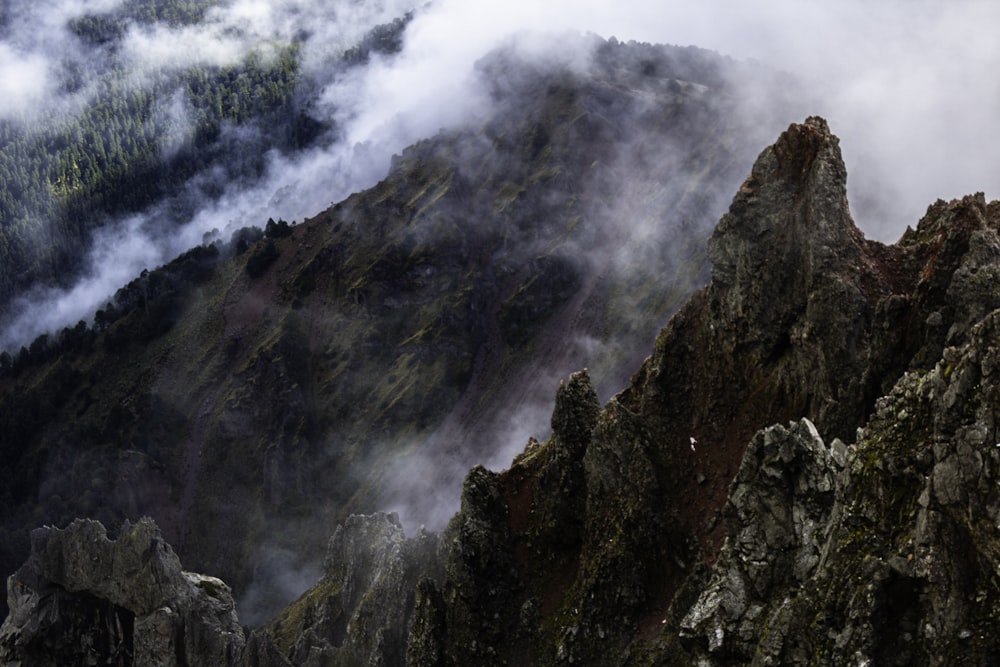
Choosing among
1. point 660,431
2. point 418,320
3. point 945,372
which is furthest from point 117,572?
point 418,320

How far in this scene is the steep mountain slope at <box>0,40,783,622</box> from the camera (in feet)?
484

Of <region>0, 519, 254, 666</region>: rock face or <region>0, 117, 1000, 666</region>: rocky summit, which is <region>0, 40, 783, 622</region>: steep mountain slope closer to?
<region>0, 519, 254, 666</region>: rock face

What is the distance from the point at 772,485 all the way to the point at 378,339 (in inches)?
5465

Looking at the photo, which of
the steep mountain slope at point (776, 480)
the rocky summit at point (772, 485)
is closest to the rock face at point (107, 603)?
the rocky summit at point (772, 485)

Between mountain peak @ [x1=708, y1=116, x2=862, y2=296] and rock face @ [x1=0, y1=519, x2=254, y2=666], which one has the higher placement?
rock face @ [x1=0, y1=519, x2=254, y2=666]

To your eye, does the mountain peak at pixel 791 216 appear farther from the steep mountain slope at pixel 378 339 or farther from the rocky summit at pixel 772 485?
the steep mountain slope at pixel 378 339

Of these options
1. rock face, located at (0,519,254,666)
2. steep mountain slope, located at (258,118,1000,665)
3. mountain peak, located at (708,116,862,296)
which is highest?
rock face, located at (0,519,254,666)

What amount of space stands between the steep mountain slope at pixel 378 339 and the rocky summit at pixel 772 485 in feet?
256

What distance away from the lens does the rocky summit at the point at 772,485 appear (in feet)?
81.9

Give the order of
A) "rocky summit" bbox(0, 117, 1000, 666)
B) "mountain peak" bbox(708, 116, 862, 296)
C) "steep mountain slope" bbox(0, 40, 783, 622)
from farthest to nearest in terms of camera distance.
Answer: "steep mountain slope" bbox(0, 40, 783, 622)
"mountain peak" bbox(708, 116, 862, 296)
"rocky summit" bbox(0, 117, 1000, 666)

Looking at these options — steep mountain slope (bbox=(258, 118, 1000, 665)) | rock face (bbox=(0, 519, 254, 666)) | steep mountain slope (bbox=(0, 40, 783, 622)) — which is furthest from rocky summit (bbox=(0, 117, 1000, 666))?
steep mountain slope (bbox=(0, 40, 783, 622))

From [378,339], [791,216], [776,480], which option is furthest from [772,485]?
[378,339]

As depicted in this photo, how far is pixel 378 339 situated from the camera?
16800cm

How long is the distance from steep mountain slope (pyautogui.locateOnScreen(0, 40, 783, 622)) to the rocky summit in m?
77.9
